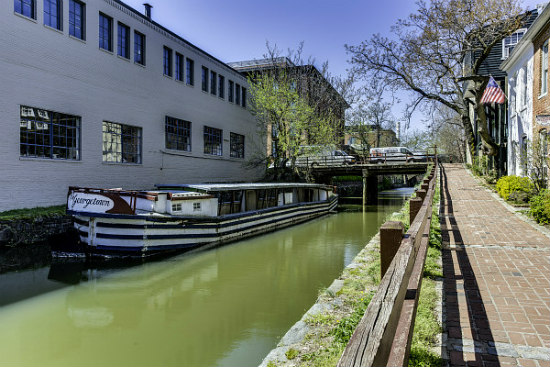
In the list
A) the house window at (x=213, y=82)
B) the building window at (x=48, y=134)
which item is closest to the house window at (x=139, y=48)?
the building window at (x=48, y=134)

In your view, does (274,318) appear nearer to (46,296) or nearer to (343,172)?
(46,296)

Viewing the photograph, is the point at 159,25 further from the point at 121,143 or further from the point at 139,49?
the point at 121,143

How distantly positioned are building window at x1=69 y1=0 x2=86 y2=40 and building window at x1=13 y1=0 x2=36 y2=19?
1598 mm

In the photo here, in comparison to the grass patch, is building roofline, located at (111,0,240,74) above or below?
above

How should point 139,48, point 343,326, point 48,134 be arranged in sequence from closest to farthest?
point 343,326 < point 48,134 < point 139,48

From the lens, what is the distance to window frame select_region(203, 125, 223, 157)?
969 inches

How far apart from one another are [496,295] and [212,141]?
864 inches

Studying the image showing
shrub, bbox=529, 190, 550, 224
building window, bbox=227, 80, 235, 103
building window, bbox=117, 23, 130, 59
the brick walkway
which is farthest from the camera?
building window, bbox=227, 80, 235, 103

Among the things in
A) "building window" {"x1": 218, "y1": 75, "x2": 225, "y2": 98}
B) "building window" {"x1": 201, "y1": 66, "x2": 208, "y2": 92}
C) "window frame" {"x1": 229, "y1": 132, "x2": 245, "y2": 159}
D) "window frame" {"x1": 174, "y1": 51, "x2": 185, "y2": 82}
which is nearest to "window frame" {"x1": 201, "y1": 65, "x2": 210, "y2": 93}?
"building window" {"x1": 201, "y1": 66, "x2": 208, "y2": 92}

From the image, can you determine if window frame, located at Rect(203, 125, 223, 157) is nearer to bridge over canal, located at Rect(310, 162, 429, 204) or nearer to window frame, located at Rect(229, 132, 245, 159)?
window frame, located at Rect(229, 132, 245, 159)

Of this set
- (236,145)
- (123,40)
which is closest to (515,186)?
(123,40)

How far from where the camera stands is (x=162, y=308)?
7711 millimetres

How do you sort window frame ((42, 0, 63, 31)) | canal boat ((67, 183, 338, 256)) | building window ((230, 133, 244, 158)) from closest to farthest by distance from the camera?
canal boat ((67, 183, 338, 256)) < window frame ((42, 0, 63, 31)) < building window ((230, 133, 244, 158))

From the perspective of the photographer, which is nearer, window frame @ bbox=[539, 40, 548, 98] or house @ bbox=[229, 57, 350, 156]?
window frame @ bbox=[539, 40, 548, 98]
